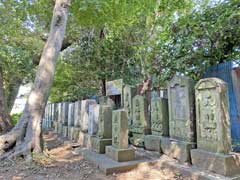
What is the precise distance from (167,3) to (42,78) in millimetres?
5030

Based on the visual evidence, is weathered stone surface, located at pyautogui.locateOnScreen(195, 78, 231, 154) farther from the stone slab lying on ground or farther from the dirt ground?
the dirt ground

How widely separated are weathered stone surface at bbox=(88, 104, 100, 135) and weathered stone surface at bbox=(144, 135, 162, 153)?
1403 millimetres

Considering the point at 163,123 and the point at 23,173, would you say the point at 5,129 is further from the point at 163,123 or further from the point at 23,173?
the point at 163,123

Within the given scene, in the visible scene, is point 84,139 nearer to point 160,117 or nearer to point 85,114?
point 85,114

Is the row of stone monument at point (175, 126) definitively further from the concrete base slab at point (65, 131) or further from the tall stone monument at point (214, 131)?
the concrete base slab at point (65, 131)

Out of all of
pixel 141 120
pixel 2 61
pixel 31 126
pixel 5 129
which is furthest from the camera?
pixel 2 61

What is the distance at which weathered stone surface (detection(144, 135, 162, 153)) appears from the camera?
5257mm

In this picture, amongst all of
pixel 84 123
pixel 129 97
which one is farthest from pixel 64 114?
pixel 129 97

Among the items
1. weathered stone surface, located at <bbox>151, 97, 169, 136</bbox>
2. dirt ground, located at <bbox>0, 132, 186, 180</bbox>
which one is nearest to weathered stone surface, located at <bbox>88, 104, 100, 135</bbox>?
dirt ground, located at <bbox>0, 132, 186, 180</bbox>

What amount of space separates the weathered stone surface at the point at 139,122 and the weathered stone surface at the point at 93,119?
1017 mm

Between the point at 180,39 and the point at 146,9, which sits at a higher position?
the point at 146,9

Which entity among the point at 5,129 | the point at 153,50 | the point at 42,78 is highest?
the point at 153,50

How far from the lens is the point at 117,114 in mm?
5062

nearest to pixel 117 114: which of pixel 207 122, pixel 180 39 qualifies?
pixel 207 122
